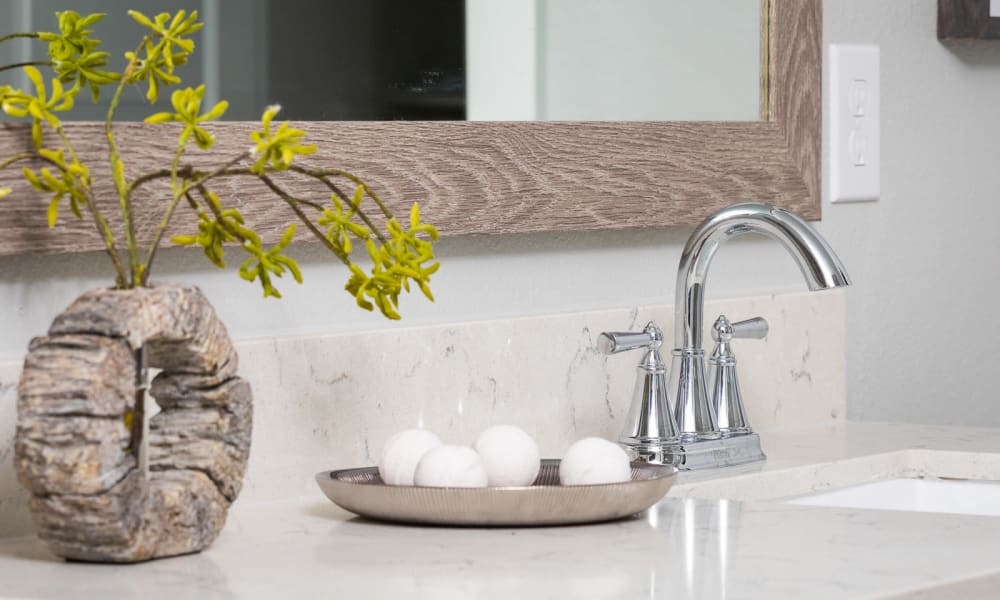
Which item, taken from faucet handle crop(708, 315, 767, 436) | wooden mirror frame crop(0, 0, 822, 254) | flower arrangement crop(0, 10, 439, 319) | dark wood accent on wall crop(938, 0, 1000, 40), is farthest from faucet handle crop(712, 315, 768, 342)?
dark wood accent on wall crop(938, 0, 1000, 40)

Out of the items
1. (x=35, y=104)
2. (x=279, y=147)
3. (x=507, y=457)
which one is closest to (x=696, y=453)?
(x=507, y=457)

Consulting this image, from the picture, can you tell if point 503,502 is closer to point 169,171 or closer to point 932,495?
point 169,171

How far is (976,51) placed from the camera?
1711mm

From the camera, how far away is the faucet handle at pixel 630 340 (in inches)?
48.1

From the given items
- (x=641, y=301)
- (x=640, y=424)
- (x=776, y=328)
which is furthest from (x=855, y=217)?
(x=640, y=424)

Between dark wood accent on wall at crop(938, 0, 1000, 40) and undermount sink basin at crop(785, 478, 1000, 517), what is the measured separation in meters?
0.55

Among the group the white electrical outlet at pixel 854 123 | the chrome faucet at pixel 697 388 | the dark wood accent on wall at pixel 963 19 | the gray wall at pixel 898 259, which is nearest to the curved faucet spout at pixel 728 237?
the chrome faucet at pixel 697 388

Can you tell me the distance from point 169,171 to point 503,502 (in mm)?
275

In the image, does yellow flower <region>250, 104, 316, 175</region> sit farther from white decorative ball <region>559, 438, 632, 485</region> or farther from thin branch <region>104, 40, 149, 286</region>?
white decorative ball <region>559, 438, 632, 485</region>

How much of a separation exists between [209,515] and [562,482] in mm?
230

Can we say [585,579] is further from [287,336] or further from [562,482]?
[287,336]

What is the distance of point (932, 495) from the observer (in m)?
1.34

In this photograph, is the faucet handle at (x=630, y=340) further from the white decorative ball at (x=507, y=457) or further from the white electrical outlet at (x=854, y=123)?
the white electrical outlet at (x=854, y=123)

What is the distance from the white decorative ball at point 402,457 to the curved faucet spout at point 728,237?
0.32 metres
